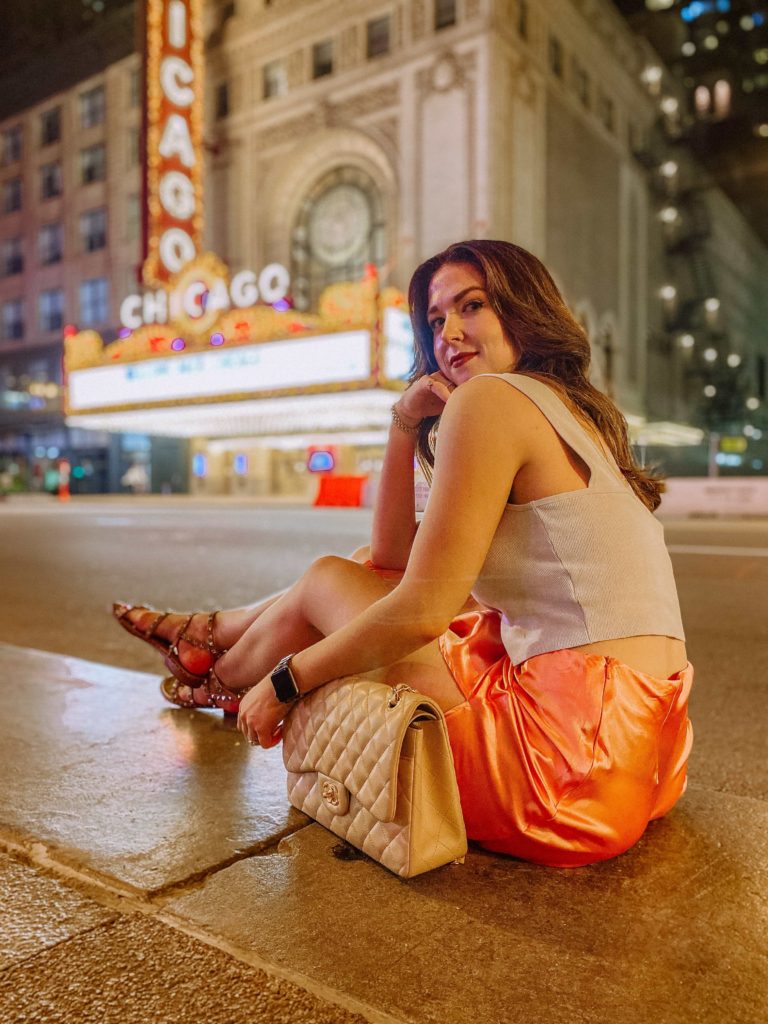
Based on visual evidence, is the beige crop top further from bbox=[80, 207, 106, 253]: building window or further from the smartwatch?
bbox=[80, 207, 106, 253]: building window

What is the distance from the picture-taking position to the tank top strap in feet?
5.16

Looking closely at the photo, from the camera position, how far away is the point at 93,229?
97.3 ft

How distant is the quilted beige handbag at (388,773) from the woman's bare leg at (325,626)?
12 centimetres

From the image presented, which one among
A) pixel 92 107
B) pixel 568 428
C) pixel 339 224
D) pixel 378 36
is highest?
pixel 92 107

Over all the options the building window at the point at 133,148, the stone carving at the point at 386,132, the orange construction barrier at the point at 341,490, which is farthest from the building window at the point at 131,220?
the orange construction barrier at the point at 341,490

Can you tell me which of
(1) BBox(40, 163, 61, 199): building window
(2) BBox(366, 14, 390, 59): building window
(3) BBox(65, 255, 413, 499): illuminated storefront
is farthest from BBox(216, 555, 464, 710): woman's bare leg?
(1) BBox(40, 163, 61, 199): building window

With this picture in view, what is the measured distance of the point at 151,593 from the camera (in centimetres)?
548

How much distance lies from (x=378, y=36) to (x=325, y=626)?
25408 mm

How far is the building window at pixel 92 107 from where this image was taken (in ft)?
94.3

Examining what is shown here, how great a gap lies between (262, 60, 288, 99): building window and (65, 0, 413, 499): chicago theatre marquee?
219cm

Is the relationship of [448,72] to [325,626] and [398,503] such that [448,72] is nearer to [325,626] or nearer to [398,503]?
[398,503]

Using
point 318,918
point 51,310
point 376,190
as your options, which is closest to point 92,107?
point 51,310

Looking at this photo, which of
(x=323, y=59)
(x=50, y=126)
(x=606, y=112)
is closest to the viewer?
(x=323, y=59)

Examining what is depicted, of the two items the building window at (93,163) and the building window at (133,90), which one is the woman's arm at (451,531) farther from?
the building window at (93,163)
